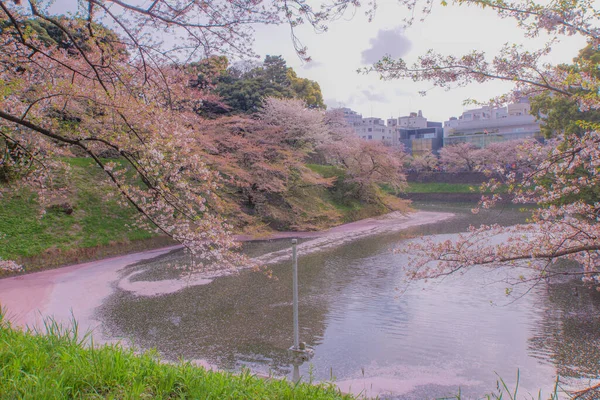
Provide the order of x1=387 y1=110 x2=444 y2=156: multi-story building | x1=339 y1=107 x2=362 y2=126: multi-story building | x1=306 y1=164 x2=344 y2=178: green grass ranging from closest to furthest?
x1=306 y1=164 x2=344 y2=178: green grass
x1=387 y1=110 x2=444 y2=156: multi-story building
x1=339 y1=107 x2=362 y2=126: multi-story building

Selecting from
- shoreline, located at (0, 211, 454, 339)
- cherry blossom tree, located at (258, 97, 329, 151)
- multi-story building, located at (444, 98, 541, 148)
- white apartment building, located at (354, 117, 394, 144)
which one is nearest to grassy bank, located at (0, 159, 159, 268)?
shoreline, located at (0, 211, 454, 339)

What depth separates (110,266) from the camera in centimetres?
1038

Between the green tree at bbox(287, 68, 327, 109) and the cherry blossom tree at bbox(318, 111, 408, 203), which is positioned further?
the green tree at bbox(287, 68, 327, 109)

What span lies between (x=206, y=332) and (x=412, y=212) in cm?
1778

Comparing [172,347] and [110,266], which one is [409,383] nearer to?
[172,347]

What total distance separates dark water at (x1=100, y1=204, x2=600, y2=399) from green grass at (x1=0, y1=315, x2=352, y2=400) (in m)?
1.00

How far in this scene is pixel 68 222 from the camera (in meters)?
11.4

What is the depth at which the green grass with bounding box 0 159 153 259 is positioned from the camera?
33.1 ft

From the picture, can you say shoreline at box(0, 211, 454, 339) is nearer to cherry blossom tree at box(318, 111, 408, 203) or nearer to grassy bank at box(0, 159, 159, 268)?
grassy bank at box(0, 159, 159, 268)

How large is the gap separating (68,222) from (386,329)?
911 cm

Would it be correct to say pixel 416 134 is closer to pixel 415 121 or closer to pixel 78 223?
pixel 415 121

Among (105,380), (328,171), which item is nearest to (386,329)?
(105,380)

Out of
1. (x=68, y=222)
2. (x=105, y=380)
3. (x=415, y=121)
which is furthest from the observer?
(x=415, y=121)

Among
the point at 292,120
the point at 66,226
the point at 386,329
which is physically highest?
the point at 292,120
